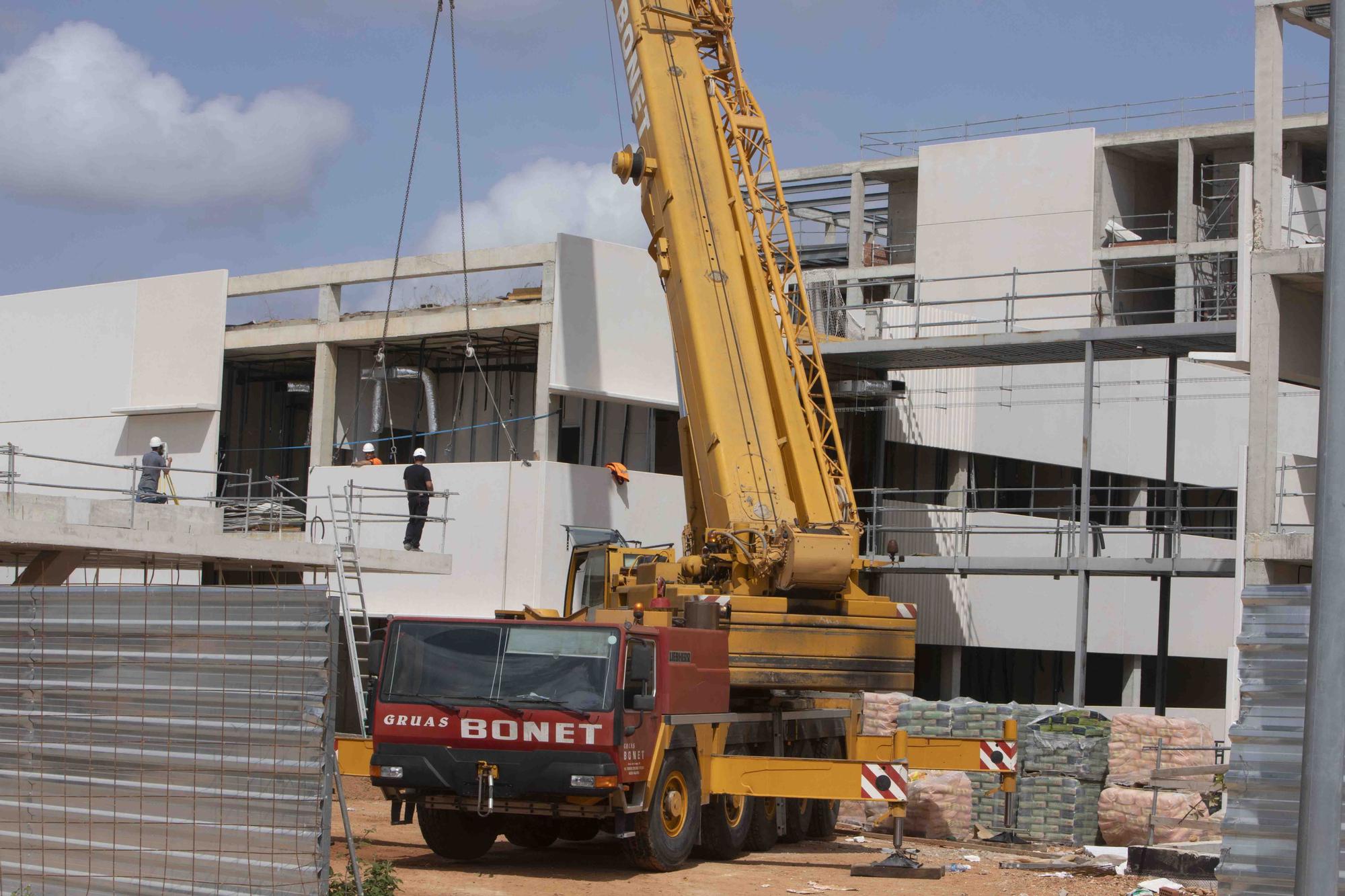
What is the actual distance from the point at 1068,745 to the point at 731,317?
6783 mm

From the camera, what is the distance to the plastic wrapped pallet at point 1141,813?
18.0 meters

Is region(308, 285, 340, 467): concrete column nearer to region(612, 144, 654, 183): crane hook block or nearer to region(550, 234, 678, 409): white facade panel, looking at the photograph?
region(550, 234, 678, 409): white facade panel

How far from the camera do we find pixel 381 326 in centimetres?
2928

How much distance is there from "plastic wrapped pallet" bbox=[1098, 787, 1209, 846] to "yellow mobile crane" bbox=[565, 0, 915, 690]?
3.64m

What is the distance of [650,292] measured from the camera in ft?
91.8

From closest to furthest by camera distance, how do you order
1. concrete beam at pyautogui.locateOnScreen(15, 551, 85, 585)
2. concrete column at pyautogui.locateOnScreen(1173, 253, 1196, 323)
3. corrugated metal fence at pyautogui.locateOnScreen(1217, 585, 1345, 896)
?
corrugated metal fence at pyautogui.locateOnScreen(1217, 585, 1345, 896) → concrete beam at pyautogui.locateOnScreen(15, 551, 85, 585) → concrete column at pyautogui.locateOnScreen(1173, 253, 1196, 323)

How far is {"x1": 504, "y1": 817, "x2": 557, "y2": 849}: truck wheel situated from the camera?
1534cm

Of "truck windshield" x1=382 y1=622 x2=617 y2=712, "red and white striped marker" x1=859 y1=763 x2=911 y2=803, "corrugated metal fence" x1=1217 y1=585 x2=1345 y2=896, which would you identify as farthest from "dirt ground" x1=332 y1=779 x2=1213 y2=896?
"corrugated metal fence" x1=1217 y1=585 x2=1345 y2=896

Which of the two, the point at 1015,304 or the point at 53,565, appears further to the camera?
the point at 1015,304

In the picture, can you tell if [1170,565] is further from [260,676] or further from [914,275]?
[914,275]

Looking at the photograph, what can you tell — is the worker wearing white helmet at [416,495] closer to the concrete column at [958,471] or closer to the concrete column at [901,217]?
the concrete column at [958,471]

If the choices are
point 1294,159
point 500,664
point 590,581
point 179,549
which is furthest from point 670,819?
point 1294,159

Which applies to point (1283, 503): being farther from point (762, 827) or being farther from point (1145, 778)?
point (762, 827)

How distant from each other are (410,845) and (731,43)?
1014cm
